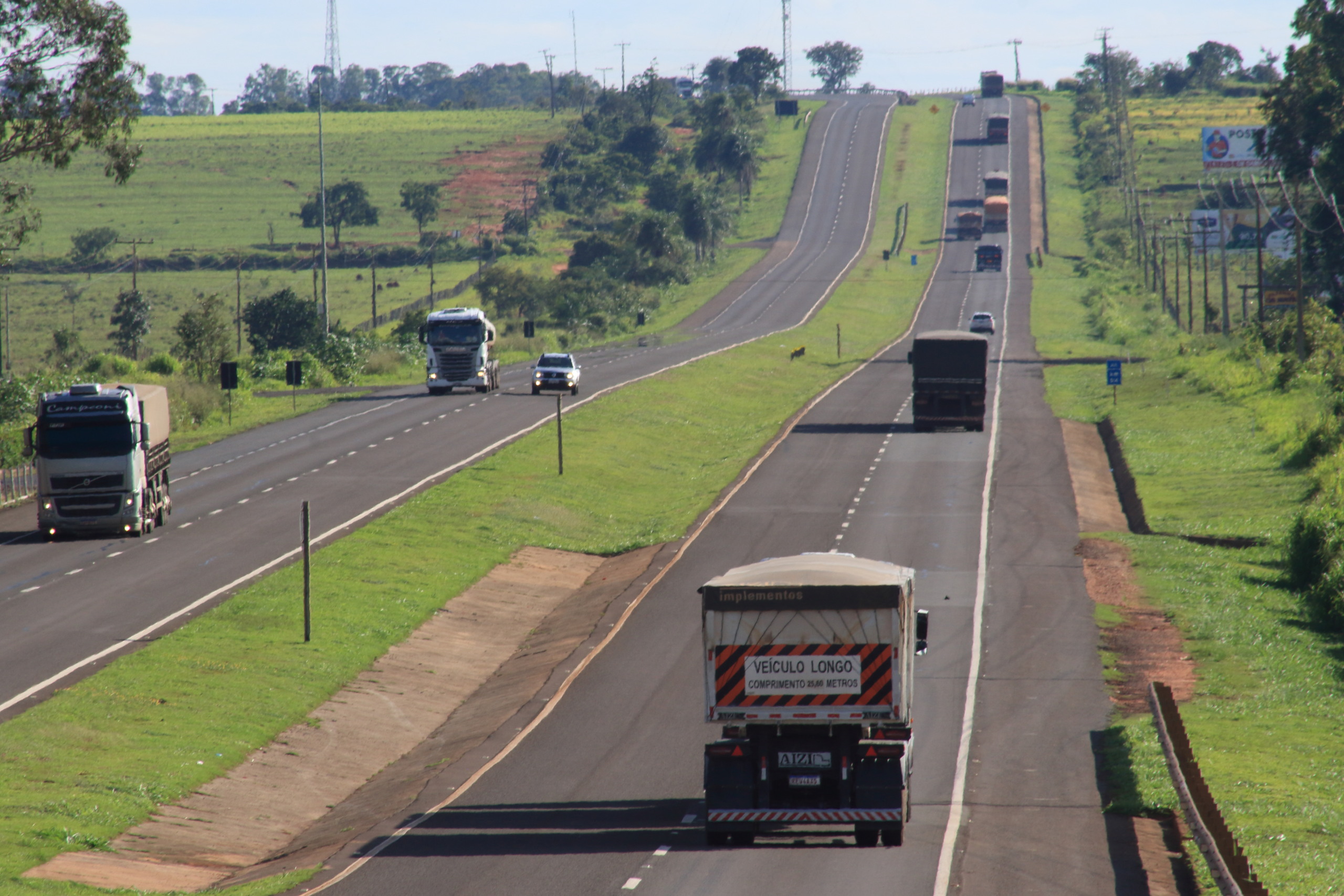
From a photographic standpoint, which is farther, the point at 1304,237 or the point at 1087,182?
the point at 1087,182

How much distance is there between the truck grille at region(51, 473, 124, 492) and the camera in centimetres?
3981

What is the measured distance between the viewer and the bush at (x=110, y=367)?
243 feet

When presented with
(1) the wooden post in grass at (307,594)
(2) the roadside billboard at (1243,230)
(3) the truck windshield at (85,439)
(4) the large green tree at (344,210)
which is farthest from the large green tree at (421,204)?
(1) the wooden post in grass at (307,594)

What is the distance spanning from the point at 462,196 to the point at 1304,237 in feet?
402

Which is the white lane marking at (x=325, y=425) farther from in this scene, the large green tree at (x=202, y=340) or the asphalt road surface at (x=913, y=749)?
the asphalt road surface at (x=913, y=749)

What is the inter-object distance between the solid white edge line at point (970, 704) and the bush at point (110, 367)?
44935 millimetres

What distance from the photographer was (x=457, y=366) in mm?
72375

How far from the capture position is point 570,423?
210 feet

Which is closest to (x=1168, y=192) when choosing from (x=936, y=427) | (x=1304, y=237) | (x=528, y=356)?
(x=1304, y=237)

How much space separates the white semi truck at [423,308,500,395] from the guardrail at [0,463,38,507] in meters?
23.7

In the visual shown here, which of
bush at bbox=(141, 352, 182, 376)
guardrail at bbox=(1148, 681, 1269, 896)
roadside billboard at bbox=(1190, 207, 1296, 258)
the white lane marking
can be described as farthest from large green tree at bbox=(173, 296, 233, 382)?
roadside billboard at bbox=(1190, 207, 1296, 258)

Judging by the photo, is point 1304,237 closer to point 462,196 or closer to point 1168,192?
point 1168,192

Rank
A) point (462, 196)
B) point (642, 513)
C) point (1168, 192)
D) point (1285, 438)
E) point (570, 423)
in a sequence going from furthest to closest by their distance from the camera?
1. point (462, 196)
2. point (1168, 192)
3. point (570, 423)
4. point (1285, 438)
5. point (642, 513)

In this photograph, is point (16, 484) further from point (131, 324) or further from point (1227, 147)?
point (1227, 147)
